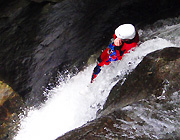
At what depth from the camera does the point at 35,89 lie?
4527mm

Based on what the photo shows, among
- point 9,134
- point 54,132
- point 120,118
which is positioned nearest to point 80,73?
point 54,132

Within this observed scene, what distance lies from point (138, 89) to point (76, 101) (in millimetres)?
1872

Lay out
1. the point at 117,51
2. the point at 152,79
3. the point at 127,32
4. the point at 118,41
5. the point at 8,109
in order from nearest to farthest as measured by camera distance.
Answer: the point at 152,79 < the point at 127,32 < the point at 118,41 < the point at 117,51 < the point at 8,109

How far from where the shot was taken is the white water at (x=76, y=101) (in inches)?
133

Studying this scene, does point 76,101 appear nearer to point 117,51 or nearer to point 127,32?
point 117,51

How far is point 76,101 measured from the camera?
392 centimetres

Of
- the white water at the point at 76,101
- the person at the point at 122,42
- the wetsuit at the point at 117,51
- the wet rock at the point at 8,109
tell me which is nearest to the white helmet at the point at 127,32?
the person at the point at 122,42

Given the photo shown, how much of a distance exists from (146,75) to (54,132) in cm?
225

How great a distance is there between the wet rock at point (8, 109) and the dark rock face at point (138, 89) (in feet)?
9.02

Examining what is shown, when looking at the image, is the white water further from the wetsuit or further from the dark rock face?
the dark rock face

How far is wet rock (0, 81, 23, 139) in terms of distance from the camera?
4398 millimetres

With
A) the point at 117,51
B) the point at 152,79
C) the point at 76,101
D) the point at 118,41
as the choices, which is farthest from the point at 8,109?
the point at 152,79

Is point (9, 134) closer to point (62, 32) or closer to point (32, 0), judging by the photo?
point (62, 32)

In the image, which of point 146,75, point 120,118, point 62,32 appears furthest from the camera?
point 62,32
